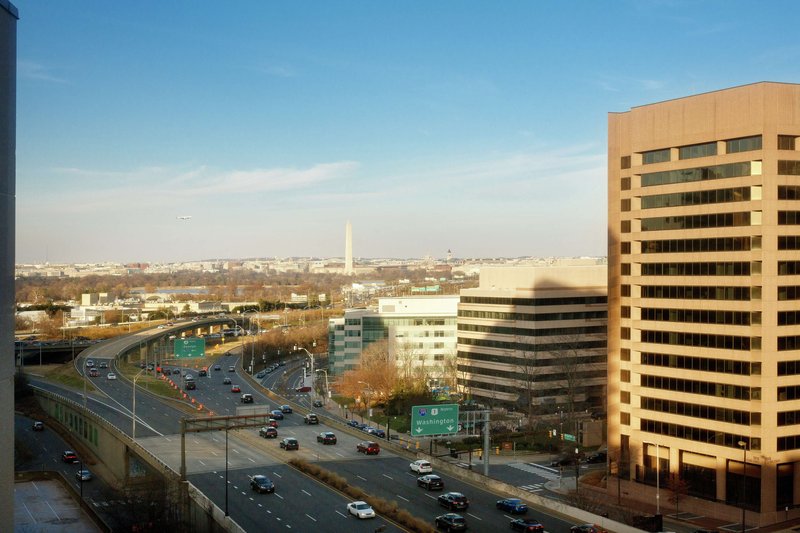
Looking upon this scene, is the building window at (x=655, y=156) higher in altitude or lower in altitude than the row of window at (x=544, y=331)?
higher

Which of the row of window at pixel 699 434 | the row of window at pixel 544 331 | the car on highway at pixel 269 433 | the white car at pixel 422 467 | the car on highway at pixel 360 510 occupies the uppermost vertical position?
the row of window at pixel 544 331

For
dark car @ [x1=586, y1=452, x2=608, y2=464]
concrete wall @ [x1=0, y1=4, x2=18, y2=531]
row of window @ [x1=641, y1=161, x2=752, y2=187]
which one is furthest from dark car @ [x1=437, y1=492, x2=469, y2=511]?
concrete wall @ [x1=0, y1=4, x2=18, y2=531]

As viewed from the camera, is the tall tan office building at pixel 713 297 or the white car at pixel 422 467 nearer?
the tall tan office building at pixel 713 297

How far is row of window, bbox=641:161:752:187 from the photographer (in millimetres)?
49906

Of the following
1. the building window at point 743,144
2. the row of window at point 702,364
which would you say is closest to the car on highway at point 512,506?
the row of window at point 702,364

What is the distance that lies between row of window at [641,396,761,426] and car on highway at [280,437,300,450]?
24776 millimetres

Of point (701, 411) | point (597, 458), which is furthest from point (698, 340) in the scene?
point (597, 458)

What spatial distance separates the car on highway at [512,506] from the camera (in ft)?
140

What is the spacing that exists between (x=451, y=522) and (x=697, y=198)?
2681 centimetres

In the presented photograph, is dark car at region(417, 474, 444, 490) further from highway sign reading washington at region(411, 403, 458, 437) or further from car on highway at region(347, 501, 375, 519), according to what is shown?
car on highway at region(347, 501, 375, 519)

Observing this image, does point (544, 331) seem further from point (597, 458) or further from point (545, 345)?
point (597, 458)

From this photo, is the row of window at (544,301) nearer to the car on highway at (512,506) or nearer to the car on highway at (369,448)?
the car on highway at (369,448)

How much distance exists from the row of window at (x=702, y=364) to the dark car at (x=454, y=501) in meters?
17.8

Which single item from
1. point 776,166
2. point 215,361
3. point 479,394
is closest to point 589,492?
point 776,166
